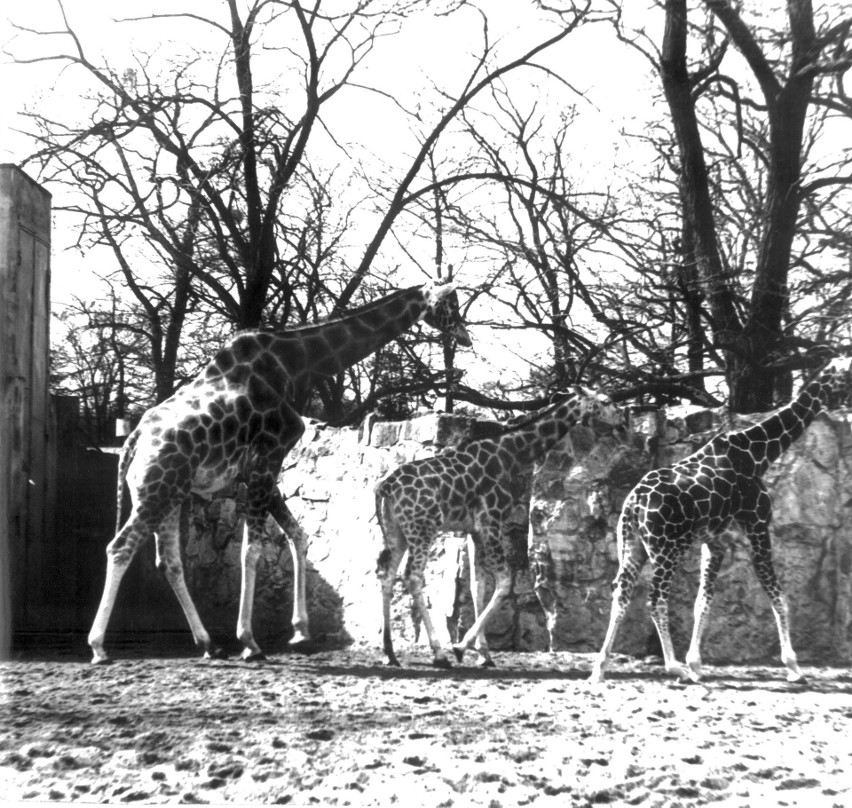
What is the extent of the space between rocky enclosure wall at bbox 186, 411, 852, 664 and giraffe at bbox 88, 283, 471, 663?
12 cm

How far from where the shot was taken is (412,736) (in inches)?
136

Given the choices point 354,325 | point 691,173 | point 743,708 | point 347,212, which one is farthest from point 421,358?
point 743,708

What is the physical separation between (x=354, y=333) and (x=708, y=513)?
1473 millimetres

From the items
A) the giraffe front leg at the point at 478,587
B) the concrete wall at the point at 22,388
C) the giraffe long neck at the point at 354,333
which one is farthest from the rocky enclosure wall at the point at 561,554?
the concrete wall at the point at 22,388

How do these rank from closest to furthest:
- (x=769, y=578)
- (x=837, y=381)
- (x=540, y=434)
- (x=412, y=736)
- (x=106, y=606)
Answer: (x=412, y=736), (x=106, y=606), (x=769, y=578), (x=837, y=381), (x=540, y=434)

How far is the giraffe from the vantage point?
396cm

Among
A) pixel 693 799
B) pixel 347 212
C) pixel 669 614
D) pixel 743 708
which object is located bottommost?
pixel 693 799

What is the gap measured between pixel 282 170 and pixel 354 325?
2.14ft

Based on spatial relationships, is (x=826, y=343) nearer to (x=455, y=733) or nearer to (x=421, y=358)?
(x=421, y=358)

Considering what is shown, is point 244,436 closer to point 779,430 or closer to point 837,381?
point 779,430

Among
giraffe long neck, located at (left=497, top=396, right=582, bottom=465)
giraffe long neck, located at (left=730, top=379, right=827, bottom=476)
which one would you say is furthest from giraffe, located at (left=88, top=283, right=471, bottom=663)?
giraffe long neck, located at (left=730, top=379, right=827, bottom=476)

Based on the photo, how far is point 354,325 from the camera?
4.26m

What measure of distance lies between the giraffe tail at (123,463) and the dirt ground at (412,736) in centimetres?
51

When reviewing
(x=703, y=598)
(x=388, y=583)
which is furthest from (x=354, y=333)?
(x=703, y=598)
